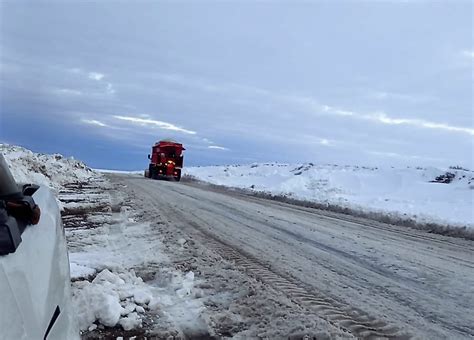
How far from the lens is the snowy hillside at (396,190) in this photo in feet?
65.0

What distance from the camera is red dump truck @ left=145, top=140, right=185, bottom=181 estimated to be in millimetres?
36406

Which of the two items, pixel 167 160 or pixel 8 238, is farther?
pixel 167 160

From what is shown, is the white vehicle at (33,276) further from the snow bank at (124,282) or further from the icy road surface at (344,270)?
the icy road surface at (344,270)

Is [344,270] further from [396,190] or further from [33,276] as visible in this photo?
[396,190]

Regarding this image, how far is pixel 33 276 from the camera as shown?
163 cm

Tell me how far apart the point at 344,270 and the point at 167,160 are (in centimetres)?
3067

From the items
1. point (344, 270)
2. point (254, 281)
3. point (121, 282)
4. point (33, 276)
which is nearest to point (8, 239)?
point (33, 276)

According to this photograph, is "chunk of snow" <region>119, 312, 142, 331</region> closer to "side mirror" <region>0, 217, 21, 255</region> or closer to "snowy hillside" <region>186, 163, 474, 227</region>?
"side mirror" <region>0, 217, 21, 255</region>

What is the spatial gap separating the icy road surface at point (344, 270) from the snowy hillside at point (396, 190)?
773cm

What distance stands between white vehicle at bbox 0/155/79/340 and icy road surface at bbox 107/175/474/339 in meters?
2.36

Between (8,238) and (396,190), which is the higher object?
(396,190)

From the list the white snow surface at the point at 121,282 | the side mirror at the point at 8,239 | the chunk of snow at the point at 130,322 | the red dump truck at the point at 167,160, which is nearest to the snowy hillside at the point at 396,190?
the red dump truck at the point at 167,160

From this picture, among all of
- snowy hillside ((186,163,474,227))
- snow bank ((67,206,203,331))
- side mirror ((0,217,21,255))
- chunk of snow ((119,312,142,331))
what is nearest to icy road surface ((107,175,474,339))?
snow bank ((67,206,203,331))

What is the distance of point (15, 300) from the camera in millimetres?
1434
